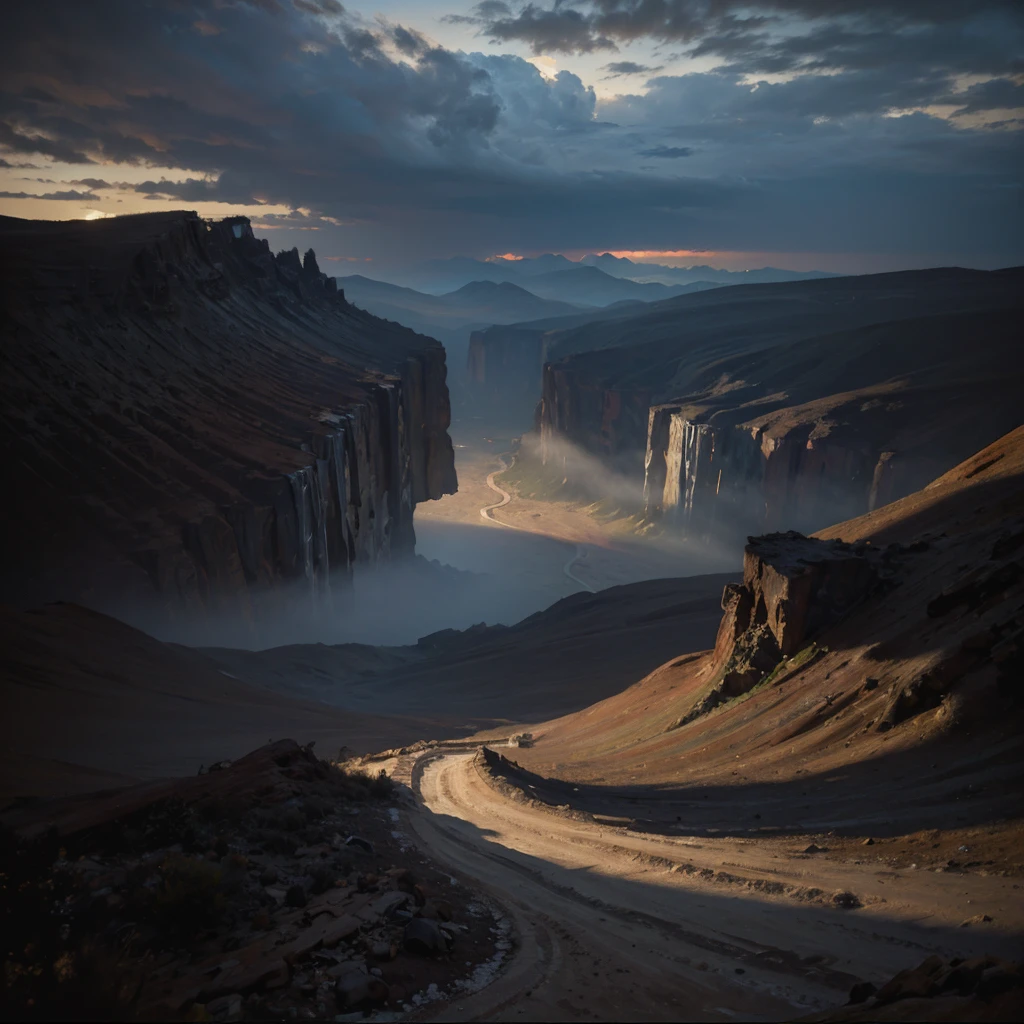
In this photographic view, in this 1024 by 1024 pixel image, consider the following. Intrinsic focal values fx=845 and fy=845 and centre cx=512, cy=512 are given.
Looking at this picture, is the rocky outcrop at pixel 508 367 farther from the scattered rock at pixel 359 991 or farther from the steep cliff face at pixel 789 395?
the scattered rock at pixel 359 991

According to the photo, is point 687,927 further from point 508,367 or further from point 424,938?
point 508,367

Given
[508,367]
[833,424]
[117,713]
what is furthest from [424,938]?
[508,367]

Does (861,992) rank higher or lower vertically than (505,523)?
higher

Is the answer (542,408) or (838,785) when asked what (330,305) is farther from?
(838,785)

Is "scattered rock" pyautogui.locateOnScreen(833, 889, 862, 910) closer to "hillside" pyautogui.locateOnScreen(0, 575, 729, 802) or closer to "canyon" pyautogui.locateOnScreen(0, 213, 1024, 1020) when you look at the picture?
"canyon" pyautogui.locateOnScreen(0, 213, 1024, 1020)

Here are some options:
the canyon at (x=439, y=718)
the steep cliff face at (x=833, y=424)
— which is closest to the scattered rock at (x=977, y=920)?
the canyon at (x=439, y=718)
